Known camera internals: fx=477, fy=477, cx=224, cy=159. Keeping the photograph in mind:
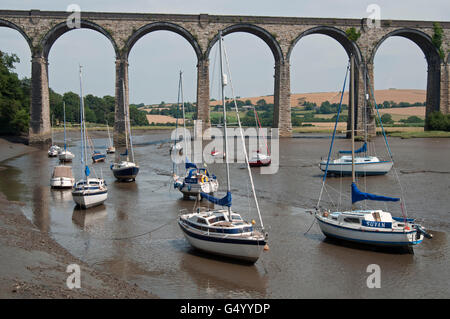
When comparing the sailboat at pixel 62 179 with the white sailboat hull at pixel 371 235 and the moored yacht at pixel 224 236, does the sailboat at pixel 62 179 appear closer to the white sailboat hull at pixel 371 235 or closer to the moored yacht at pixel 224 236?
the moored yacht at pixel 224 236

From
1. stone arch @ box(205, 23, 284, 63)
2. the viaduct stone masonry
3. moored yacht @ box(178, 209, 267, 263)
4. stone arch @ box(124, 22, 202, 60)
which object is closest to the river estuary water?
moored yacht @ box(178, 209, 267, 263)

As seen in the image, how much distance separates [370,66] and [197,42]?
24743 millimetres

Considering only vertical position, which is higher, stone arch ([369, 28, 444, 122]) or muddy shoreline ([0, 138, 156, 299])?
stone arch ([369, 28, 444, 122])

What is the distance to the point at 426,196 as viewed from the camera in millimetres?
28422

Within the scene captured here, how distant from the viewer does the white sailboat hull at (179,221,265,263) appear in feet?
54.3

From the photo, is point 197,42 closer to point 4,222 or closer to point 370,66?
point 370,66

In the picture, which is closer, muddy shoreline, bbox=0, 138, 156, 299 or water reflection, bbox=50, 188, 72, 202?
muddy shoreline, bbox=0, 138, 156, 299

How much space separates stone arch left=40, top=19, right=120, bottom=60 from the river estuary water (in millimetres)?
25916

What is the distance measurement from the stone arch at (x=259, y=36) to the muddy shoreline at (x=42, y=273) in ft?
160

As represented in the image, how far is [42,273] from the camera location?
46.8 feet

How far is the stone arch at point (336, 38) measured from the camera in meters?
66.5

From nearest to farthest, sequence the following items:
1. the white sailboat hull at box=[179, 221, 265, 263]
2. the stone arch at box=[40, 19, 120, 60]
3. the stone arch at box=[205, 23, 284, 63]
→ the white sailboat hull at box=[179, 221, 265, 263]
the stone arch at box=[40, 19, 120, 60]
the stone arch at box=[205, 23, 284, 63]

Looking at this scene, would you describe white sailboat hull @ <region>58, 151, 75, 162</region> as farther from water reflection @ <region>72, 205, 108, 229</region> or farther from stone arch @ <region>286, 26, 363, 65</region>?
stone arch @ <region>286, 26, 363, 65</region>
